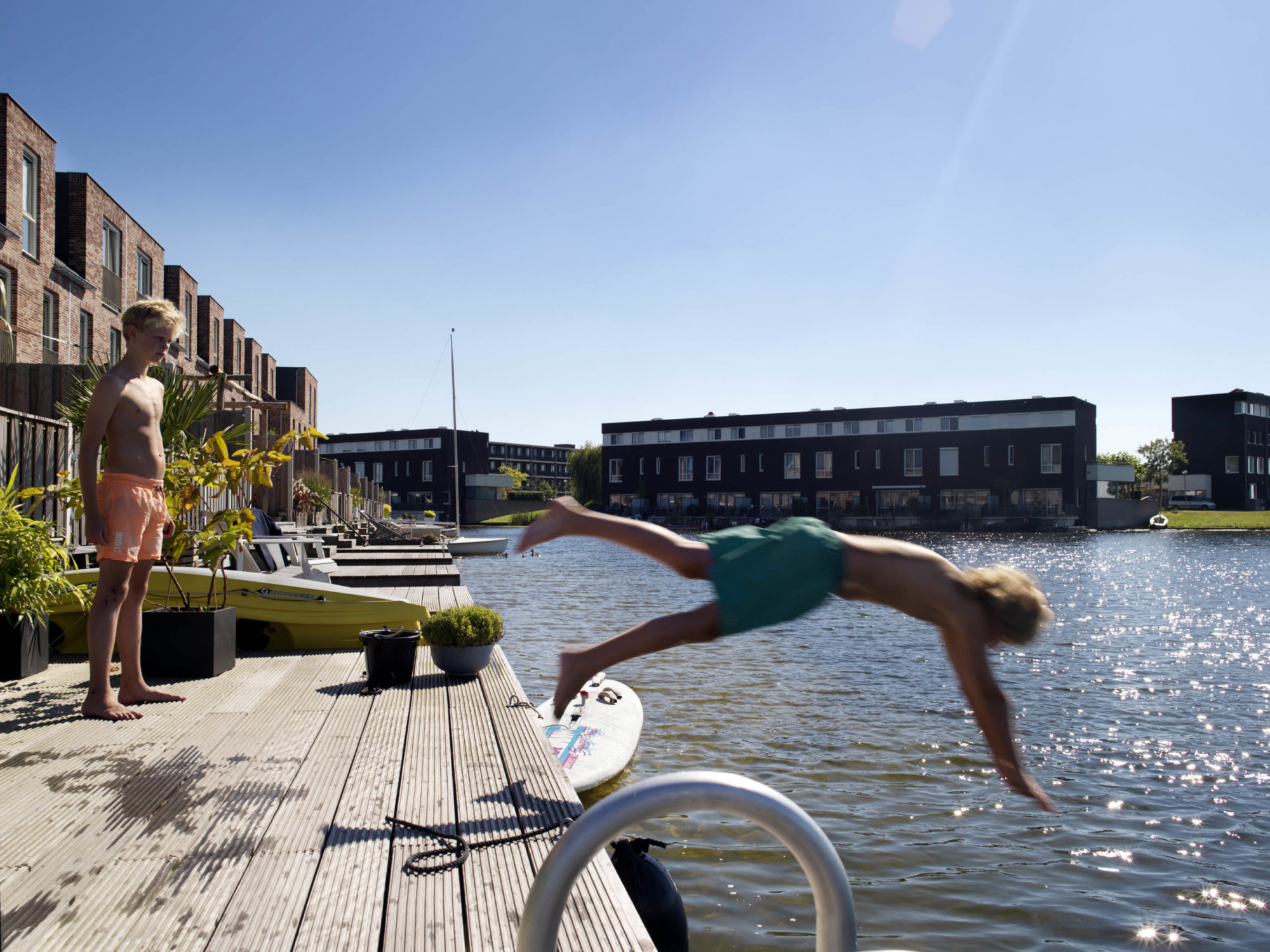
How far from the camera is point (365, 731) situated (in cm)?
434

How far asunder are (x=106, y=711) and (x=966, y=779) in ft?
21.6

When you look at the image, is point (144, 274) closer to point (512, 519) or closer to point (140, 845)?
point (140, 845)

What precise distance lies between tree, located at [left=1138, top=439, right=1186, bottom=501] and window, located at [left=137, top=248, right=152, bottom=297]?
86.6 m

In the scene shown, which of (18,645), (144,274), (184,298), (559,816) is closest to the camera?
(559,816)

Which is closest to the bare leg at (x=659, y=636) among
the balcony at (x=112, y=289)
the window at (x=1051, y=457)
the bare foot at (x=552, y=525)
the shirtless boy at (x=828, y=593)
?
the shirtless boy at (x=828, y=593)

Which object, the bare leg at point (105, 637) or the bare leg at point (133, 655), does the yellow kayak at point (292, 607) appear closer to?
the bare leg at point (133, 655)

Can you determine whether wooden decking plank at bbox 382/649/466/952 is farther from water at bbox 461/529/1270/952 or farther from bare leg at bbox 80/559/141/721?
water at bbox 461/529/1270/952

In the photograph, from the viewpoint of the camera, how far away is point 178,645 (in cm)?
552

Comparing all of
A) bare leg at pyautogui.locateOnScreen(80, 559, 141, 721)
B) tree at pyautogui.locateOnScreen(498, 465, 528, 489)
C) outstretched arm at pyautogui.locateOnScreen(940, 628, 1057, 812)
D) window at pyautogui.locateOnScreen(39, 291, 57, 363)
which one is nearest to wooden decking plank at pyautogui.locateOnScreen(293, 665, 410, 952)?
bare leg at pyautogui.locateOnScreen(80, 559, 141, 721)

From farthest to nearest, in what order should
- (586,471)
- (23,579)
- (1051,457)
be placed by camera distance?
(586,471) < (1051,457) < (23,579)

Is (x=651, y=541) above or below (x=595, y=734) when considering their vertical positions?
above

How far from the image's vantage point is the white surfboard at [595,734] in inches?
238

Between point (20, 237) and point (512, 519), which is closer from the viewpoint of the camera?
point (20, 237)

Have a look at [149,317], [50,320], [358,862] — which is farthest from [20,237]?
[358,862]
